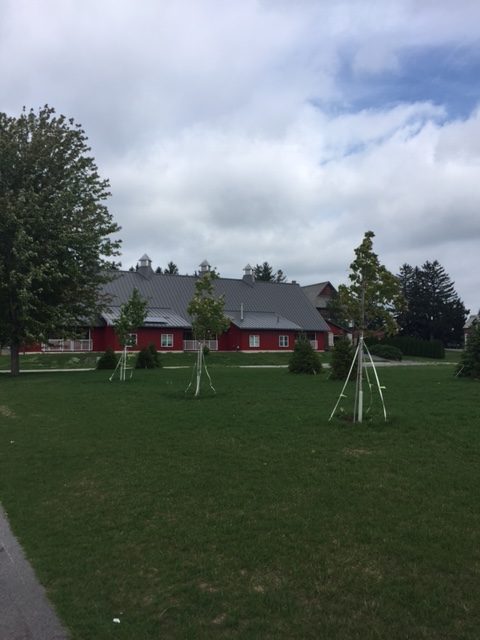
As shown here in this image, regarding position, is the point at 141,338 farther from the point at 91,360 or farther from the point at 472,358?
the point at 472,358

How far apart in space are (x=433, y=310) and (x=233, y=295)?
3225 cm

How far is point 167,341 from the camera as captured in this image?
46.2 meters

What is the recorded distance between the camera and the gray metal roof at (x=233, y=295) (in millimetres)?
50094

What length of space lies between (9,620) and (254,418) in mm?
7828

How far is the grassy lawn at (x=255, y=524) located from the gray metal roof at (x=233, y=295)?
3778 centimetres

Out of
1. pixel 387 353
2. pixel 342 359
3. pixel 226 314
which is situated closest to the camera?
pixel 342 359

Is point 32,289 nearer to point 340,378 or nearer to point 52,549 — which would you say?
point 340,378

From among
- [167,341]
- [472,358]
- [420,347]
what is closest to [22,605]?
[472,358]

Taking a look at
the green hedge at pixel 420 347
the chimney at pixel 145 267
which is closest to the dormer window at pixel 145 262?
the chimney at pixel 145 267

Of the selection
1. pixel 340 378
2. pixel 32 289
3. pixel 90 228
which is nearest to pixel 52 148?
pixel 90 228

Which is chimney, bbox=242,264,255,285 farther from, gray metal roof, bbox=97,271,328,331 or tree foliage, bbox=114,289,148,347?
tree foliage, bbox=114,289,148,347

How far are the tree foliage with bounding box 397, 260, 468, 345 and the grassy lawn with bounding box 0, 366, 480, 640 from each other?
63.9 meters

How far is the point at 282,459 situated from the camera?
8164 millimetres

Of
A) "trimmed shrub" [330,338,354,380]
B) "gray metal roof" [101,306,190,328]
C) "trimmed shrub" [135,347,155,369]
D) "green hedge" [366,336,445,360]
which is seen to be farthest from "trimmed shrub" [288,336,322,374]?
"green hedge" [366,336,445,360]
